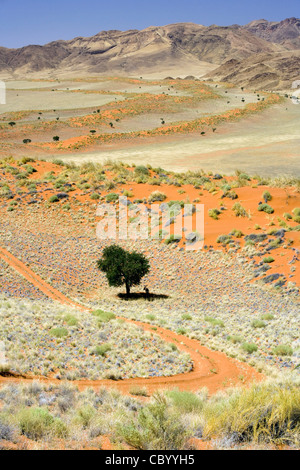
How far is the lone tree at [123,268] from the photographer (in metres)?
17.4

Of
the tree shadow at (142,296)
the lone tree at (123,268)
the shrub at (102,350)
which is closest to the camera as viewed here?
the shrub at (102,350)

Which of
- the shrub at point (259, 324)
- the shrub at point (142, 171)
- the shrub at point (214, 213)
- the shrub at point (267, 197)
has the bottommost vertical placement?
the shrub at point (259, 324)

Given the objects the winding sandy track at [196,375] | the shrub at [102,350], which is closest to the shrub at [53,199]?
the winding sandy track at [196,375]

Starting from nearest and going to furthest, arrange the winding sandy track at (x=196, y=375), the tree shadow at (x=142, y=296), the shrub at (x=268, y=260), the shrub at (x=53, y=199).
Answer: the winding sandy track at (x=196, y=375) < the tree shadow at (x=142, y=296) < the shrub at (x=268, y=260) < the shrub at (x=53, y=199)

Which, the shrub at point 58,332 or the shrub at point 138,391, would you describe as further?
the shrub at point 58,332

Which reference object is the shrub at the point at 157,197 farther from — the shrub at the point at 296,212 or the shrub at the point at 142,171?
the shrub at the point at 296,212

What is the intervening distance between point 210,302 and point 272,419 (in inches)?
407

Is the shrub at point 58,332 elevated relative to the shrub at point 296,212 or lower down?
lower down

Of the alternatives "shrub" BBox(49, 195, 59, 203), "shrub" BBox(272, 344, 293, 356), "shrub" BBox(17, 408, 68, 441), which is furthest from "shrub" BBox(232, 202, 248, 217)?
"shrub" BBox(17, 408, 68, 441)

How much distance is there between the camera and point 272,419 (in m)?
5.89

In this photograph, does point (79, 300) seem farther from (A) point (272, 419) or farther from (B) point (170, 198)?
(B) point (170, 198)

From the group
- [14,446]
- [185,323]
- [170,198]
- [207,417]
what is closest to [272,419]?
[207,417]

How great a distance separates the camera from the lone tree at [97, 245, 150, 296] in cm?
1742

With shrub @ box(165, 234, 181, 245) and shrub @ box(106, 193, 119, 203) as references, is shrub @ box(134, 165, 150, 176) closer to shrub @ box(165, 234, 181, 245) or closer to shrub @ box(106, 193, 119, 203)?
shrub @ box(106, 193, 119, 203)
